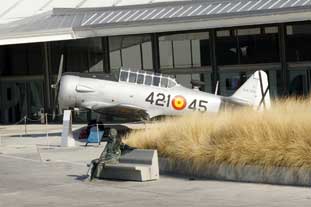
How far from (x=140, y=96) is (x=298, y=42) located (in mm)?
11588

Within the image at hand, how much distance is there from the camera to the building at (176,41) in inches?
1350

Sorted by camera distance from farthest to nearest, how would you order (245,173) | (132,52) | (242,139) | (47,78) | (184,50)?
(47,78), (132,52), (184,50), (242,139), (245,173)

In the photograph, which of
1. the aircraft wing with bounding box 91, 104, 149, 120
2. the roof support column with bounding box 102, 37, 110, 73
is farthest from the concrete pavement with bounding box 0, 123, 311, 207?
the roof support column with bounding box 102, 37, 110, 73

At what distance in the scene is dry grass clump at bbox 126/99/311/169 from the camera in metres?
13.4

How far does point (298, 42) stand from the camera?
119ft

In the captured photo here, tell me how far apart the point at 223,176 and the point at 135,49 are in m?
25.9

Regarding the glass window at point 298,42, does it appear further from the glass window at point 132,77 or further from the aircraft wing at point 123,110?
the aircraft wing at point 123,110


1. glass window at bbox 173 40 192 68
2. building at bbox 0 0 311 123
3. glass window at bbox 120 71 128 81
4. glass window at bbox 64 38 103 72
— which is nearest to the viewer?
glass window at bbox 120 71 128 81

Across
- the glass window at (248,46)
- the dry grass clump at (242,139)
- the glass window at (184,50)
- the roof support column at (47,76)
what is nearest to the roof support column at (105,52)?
the glass window at (184,50)

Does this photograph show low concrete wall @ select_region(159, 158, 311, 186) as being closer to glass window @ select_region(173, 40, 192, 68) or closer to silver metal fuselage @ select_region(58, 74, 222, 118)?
silver metal fuselage @ select_region(58, 74, 222, 118)

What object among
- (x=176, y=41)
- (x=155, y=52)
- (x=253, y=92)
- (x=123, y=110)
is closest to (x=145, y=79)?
(x=123, y=110)

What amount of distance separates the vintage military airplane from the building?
5.81m

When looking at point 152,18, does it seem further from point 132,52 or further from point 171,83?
point 171,83

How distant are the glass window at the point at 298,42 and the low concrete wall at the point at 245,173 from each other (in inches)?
854
